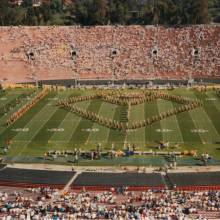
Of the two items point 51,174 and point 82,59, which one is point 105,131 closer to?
point 51,174

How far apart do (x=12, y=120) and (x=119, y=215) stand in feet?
116

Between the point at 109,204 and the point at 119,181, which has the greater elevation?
the point at 109,204

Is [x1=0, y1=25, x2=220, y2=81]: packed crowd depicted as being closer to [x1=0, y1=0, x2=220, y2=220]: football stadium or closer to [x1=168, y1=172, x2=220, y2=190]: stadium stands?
[x1=0, y1=0, x2=220, y2=220]: football stadium

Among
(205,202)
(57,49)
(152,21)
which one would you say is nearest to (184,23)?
(152,21)

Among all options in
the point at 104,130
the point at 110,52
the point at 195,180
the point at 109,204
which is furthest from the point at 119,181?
the point at 110,52

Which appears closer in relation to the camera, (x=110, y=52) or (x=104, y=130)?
(x=104, y=130)

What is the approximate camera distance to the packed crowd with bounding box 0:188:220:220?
31.6m

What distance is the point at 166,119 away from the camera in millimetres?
63250

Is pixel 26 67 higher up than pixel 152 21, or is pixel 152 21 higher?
pixel 152 21

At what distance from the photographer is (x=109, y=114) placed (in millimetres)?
65750

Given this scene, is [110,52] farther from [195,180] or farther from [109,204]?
[109,204]

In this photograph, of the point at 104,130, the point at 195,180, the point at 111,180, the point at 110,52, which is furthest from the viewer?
the point at 110,52

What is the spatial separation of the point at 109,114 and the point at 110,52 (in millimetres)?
35890

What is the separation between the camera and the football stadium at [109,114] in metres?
37.7
